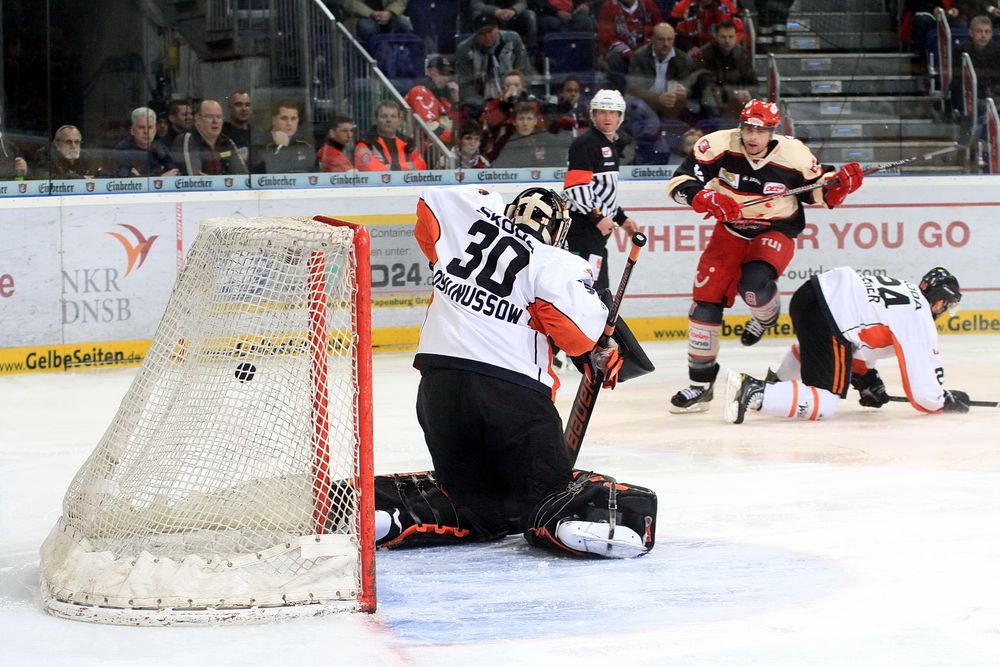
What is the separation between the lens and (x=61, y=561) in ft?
11.3

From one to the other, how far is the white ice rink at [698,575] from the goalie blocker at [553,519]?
0.16ft

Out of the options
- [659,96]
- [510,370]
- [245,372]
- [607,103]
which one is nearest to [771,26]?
[659,96]

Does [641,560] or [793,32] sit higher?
[793,32]

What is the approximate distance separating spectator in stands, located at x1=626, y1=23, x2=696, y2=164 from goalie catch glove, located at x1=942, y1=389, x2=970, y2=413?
311 centimetres

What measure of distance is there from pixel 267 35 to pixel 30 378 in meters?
2.38

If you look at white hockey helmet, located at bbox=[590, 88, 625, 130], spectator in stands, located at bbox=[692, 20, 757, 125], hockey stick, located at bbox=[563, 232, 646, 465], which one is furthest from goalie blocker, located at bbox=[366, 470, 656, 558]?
spectator in stands, located at bbox=[692, 20, 757, 125]

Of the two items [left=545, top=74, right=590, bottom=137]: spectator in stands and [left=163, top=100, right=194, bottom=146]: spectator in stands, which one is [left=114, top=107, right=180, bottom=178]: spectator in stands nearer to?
[left=163, top=100, right=194, bottom=146]: spectator in stands

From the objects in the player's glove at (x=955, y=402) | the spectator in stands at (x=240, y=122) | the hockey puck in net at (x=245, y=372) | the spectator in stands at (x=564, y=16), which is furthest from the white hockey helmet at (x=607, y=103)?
Answer: the hockey puck in net at (x=245, y=372)

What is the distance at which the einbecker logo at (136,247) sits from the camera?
7738 mm

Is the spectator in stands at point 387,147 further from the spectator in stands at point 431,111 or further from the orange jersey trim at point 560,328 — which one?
the orange jersey trim at point 560,328

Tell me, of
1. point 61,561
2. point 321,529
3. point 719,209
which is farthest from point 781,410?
point 61,561

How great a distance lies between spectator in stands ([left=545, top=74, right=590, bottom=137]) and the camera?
8.73 meters

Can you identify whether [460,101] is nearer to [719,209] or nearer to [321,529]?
[719,209]

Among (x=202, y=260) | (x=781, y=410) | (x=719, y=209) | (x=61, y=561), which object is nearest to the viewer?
(x=61, y=561)
